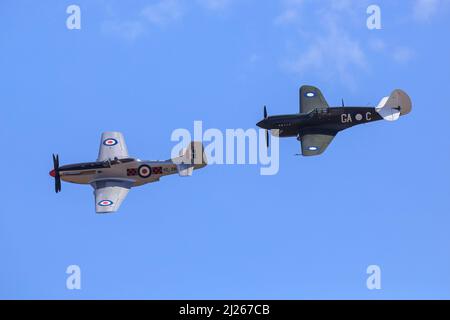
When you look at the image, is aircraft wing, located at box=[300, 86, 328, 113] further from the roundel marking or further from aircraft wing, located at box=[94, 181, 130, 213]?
aircraft wing, located at box=[94, 181, 130, 213]

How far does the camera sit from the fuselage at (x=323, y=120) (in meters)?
71.6

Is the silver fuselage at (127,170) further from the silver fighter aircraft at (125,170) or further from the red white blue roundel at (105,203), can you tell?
the red white blue roundel at (105,203)

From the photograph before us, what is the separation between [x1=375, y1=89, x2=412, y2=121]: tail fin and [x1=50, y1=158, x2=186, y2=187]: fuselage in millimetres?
13738

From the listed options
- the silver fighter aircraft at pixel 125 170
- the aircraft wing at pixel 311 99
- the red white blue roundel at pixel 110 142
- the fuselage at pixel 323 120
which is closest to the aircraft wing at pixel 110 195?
the silver fighter aircraft at pixel 125 170

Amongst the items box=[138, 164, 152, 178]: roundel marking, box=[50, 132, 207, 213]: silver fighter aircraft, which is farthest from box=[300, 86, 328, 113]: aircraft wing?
box=[138, 164, 152, 178]: roundel marking

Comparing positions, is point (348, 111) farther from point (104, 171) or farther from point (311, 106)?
point (104, 171)

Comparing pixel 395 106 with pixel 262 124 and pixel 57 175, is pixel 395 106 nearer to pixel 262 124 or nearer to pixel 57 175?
pixel 262 124

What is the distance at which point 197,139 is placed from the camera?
68.3 m

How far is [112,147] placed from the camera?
234 feet

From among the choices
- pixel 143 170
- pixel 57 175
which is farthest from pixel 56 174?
pixel 143 170

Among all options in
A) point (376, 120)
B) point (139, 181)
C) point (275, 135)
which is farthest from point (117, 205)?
point (376, 120)

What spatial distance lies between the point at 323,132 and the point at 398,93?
5.40 m

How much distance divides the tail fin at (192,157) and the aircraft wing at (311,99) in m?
8.34
